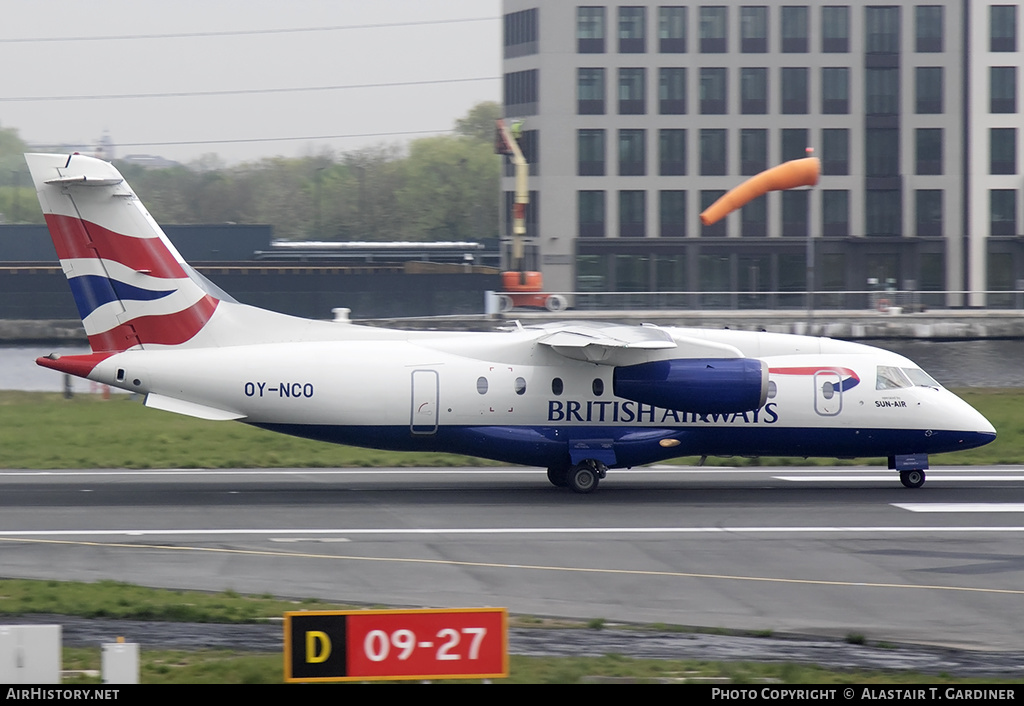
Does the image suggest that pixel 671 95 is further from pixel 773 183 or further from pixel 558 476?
pixel 558 476

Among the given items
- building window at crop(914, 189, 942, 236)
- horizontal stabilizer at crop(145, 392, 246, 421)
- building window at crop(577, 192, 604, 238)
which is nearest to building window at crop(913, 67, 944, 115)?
building window at crop(914, 189, 942, 236)

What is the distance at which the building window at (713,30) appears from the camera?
67750 millimetres

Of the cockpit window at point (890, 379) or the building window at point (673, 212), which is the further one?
the building window at point (673, 212)

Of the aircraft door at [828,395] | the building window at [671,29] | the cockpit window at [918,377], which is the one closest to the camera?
the aircraft door at [828,395]

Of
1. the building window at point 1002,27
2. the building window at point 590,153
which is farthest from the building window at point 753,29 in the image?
the building window at point 1002,27

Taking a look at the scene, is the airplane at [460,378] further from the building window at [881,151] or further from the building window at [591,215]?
the building window at [881,151]

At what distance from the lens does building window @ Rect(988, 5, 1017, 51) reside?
66500 mm

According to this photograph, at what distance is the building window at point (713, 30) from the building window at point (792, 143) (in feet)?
20.0

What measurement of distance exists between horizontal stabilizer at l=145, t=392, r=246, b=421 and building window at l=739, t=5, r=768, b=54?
177 ft

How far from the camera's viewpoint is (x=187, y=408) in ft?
67.8

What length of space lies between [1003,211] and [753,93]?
1609 cm

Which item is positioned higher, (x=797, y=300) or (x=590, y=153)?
(x=590, y=153)

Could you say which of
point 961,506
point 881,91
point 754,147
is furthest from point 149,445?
point 881,91

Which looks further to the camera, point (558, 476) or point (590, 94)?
point (590, 94)
